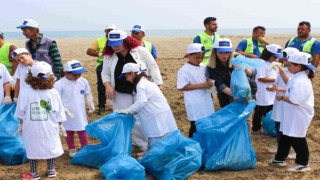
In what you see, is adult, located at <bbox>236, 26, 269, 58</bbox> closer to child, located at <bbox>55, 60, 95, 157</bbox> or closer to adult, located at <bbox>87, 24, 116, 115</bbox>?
adult, located at <bbox>87, 24, 116, 115</bbox>

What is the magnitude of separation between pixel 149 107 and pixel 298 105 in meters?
1.60

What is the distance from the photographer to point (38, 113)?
420 cm

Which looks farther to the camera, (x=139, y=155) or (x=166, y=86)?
(x=166, y=86)

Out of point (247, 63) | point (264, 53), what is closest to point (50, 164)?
point (247, 63)

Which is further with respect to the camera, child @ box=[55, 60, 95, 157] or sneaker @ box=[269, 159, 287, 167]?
child @ box=[55, 60, 95, 157]

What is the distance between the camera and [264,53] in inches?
217

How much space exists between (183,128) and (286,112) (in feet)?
7.37

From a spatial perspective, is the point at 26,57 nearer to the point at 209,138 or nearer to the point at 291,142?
the point at 209,138

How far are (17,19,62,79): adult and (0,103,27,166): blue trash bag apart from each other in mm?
965

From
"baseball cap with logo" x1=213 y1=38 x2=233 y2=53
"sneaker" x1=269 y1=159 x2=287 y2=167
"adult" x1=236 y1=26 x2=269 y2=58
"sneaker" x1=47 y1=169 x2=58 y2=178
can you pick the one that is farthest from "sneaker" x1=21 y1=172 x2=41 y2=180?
"adult" x1=236 y1=26 x2=269 y2=58

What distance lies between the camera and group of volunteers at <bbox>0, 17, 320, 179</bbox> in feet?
13.9

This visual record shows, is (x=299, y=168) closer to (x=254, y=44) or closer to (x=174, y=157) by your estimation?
(x=174, y=157)

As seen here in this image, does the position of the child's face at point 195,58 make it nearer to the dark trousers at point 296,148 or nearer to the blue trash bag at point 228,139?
the blue trash bag at point 228,139

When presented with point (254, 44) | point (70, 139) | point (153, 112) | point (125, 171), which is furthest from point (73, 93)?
point (254, 44)
